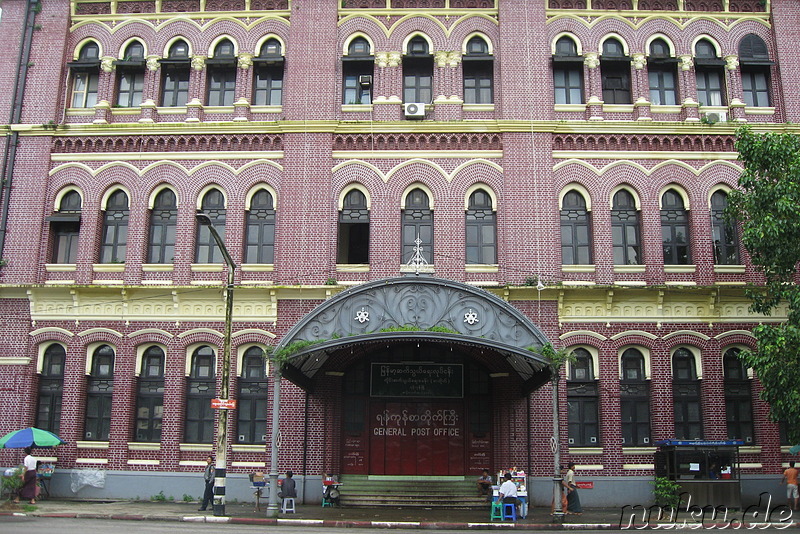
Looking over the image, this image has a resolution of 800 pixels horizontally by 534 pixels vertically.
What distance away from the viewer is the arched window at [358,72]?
87.2 feet

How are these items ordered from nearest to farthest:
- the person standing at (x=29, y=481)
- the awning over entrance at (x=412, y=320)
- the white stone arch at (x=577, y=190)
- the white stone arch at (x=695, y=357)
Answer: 1. the awning over entrance at (x=412, y=320)
2. the person standing at (x=29, y=481)
3. the white stone arch at (x=695, y=357)
4. the white stone arch at (x=577, y=190)

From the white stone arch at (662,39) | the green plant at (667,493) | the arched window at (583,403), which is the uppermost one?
the white stone arch at (662,39)

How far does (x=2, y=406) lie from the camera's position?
24.8 m

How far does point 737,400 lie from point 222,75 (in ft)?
70.1

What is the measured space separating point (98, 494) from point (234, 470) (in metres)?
4.50

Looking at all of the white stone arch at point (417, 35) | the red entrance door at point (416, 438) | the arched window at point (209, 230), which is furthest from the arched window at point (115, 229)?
the white stone arch at point (417, 35)

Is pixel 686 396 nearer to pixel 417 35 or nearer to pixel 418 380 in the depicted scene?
pixel 418 380

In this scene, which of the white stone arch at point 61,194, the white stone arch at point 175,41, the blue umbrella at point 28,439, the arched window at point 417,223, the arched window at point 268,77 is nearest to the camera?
the blue umbrella at point 28,439

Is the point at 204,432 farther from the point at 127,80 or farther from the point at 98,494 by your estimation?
the point at 127,80

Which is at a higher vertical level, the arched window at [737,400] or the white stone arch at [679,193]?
the white stone arch at [679,193]

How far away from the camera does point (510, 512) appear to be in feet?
67.5

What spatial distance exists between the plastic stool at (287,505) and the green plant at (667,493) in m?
10.5

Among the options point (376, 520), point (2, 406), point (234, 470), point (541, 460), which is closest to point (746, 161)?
point (541, 460)

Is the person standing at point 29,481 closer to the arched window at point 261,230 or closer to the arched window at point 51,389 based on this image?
the arched window at point 51,389
